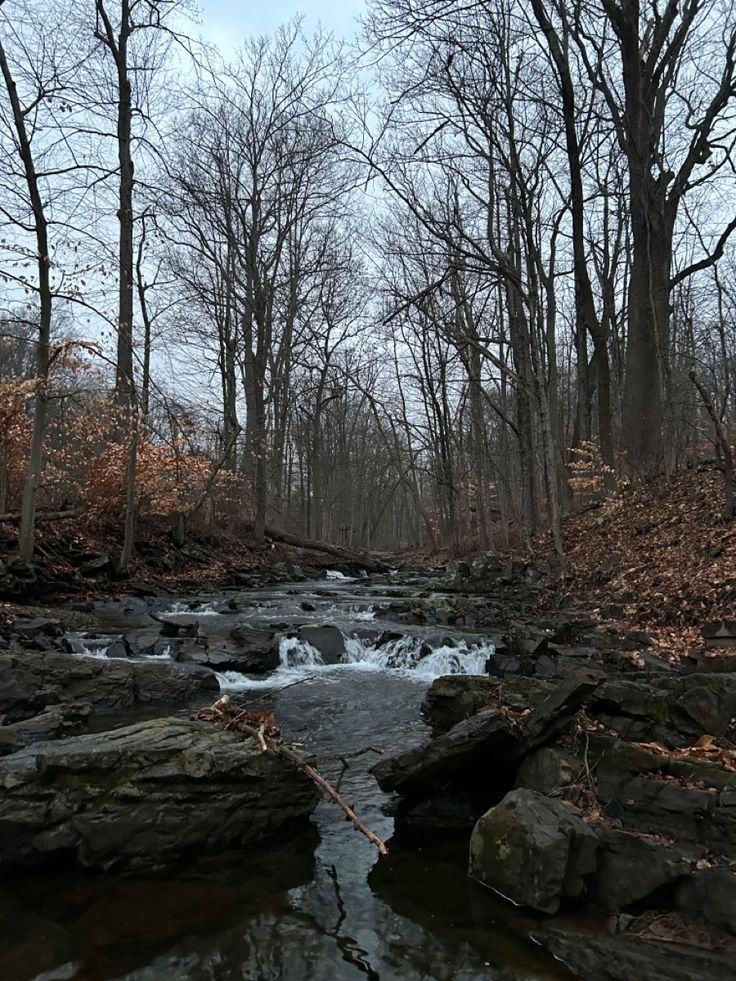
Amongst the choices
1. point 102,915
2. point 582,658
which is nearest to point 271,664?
point 582,658

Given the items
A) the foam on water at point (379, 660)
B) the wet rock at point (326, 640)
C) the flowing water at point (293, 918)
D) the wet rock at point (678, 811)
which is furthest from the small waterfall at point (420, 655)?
the wet rock at point (678, 811)

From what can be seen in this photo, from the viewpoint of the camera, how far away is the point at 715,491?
464 inches

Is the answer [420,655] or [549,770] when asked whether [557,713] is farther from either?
[420,655]

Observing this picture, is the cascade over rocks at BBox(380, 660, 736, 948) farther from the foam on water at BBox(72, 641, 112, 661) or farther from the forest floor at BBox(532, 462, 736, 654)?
the foam on water at BBox(72, 641, 112, 661)

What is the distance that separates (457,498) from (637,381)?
1535 centimetres

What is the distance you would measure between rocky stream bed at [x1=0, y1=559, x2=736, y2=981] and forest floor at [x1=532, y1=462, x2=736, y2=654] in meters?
1.72

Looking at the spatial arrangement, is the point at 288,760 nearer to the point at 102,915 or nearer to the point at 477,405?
the point at 102,915

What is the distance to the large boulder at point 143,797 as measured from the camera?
164 inches

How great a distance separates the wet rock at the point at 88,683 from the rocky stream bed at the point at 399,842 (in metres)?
0.08

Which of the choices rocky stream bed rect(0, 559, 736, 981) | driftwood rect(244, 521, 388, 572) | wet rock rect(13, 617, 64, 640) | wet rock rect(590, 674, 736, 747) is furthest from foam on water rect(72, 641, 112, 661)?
driftwood rect(244, 521, 388, 572)

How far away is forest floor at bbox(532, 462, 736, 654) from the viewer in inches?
340

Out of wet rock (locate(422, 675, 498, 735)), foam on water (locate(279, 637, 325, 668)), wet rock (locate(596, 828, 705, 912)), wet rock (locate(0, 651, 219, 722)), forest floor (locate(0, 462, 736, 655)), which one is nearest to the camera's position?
wet rock (locate(596, 828, 705, 912))

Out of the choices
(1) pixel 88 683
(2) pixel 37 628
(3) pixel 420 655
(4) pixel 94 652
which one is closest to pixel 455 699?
(3) pixel 420 655

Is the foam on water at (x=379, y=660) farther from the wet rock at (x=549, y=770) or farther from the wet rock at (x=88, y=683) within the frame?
the wet rock at (x=549, y=770)
